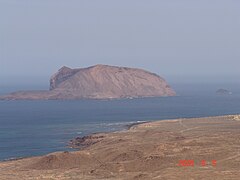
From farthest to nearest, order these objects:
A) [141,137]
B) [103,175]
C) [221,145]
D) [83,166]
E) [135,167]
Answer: [141,137]
[221,145]
[83,166]
[135,167]
[103,175]

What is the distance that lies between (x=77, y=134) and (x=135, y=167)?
64.5m

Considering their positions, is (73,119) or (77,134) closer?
(77,134)

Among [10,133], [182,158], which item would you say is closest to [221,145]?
[182,158]

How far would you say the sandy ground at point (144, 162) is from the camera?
74.2 metres

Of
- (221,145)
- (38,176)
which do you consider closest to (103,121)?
(221,145)

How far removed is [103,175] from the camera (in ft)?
253

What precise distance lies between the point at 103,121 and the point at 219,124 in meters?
44.3

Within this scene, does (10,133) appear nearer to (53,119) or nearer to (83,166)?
(53,119)

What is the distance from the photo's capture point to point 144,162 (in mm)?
84562

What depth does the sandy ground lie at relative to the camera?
74.2 meters

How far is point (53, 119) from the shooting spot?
603ft

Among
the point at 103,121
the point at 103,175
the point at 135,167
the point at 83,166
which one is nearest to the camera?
the point at 103,175

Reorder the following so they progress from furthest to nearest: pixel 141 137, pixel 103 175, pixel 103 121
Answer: pixel 103 121, pixel 141 137, pixel 103 175

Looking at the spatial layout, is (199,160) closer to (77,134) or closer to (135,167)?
(135,167)
